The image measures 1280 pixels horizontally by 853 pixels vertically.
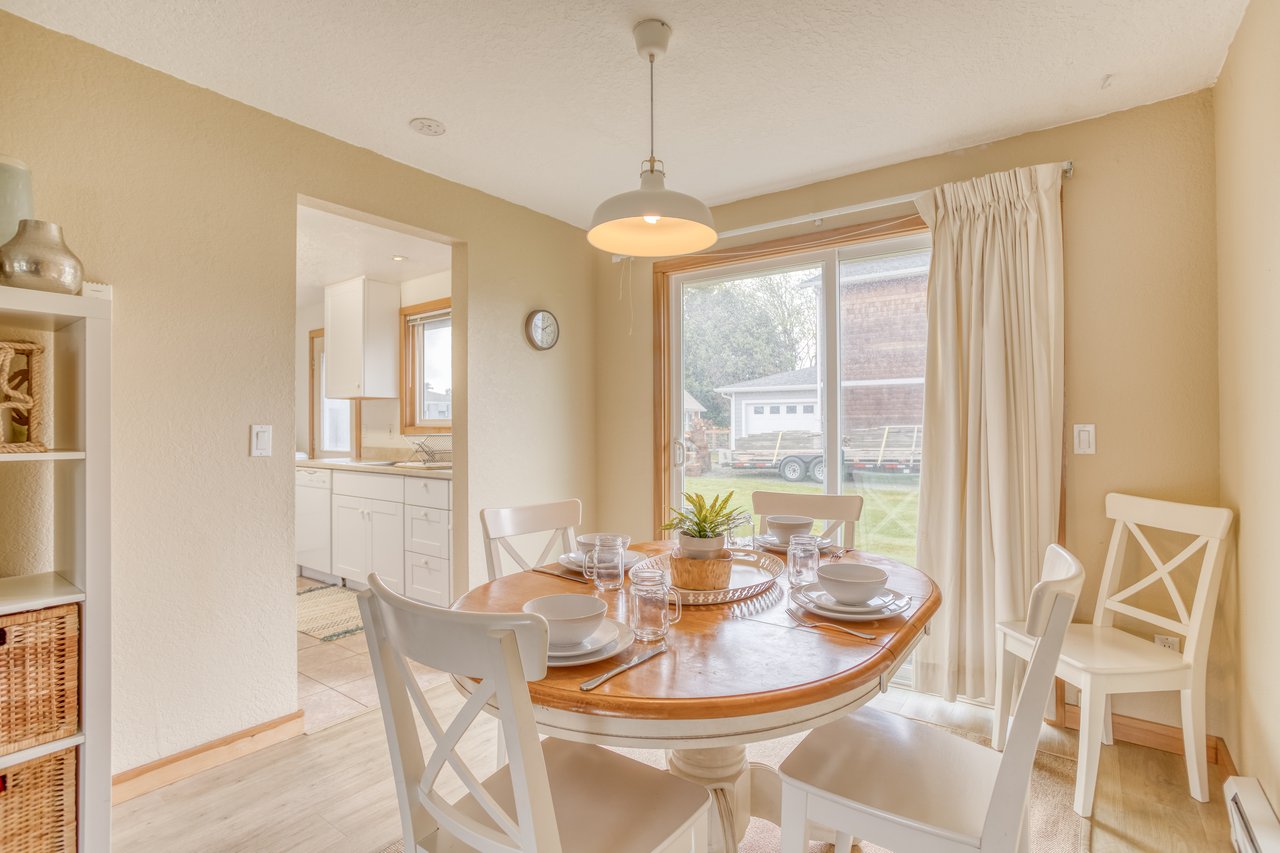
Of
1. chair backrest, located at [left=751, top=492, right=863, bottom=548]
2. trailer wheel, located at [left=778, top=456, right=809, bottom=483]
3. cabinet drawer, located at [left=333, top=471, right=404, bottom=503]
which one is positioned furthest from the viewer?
cabinet drawer, located at [left=333, top=471, right=404, bottom=503]

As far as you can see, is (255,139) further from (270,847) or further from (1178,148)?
(1178,148)

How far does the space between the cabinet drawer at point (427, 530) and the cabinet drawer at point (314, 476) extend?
102 centimetres

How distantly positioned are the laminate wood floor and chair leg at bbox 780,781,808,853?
1082mm

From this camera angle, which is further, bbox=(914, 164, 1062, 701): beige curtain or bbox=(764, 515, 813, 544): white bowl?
bbox=(914, 164, 1062, 701): beige curtain

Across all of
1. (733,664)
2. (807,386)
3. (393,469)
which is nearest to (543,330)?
(393,469)

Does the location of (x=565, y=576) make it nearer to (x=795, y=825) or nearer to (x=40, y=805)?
(x=795, y=825)

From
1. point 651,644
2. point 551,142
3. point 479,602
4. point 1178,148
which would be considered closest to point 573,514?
point 479,602

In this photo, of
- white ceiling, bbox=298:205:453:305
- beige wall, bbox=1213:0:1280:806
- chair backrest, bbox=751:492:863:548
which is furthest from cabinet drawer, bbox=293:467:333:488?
beige wall, bbox=1213:0:1280:806

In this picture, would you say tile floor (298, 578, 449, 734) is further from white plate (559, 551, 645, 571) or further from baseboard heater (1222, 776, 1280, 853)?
baseboard heater (1222, 776, 1280, 853)

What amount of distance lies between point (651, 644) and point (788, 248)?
2.43 meters

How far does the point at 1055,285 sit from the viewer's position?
2414 mm

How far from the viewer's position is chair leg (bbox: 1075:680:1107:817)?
1851 mm

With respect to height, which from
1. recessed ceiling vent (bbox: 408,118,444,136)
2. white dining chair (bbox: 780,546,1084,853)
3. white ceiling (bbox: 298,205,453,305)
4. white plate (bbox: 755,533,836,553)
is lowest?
white dining chair (bbox: 780,546,1084,853)

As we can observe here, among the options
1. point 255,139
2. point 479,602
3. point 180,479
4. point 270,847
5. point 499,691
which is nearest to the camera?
point 499,691
